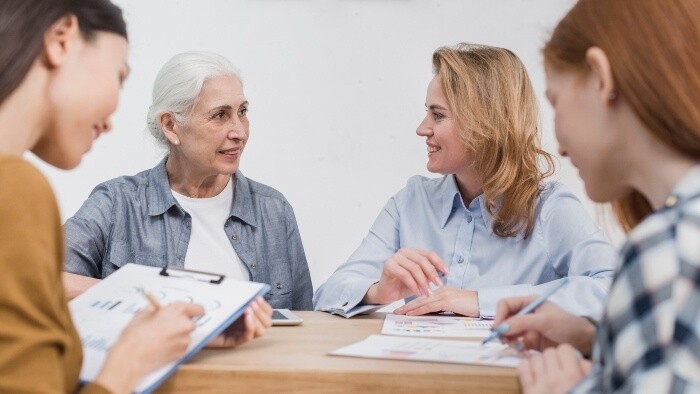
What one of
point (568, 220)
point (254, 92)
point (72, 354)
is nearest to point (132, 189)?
point (254, 92)

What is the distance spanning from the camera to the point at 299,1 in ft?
8.80

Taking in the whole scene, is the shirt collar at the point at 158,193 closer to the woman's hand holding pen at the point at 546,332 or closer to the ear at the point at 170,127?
the ear at the point at 170,127

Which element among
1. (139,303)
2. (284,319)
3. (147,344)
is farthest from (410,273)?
(147,344)

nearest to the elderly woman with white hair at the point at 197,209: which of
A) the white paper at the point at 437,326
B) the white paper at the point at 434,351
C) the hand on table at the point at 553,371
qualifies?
the white paper at the point at 437,326

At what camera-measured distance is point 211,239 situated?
2.14 m

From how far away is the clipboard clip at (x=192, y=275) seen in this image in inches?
46.6

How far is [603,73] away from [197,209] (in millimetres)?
1483

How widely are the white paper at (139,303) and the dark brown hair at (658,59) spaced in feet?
1.84

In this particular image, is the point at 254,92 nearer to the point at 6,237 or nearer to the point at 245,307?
the point at 245,307

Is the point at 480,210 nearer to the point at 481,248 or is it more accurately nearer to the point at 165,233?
the point at 481,248

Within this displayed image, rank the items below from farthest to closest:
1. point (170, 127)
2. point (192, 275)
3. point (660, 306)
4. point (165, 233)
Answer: point (170, 127) < point (165, 233) < point (192, 275) < point (660, 306)

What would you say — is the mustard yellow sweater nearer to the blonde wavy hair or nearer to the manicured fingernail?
the manicured fingernail

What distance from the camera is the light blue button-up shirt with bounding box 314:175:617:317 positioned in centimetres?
164

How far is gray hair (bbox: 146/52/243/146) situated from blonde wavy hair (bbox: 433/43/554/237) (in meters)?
0.66
